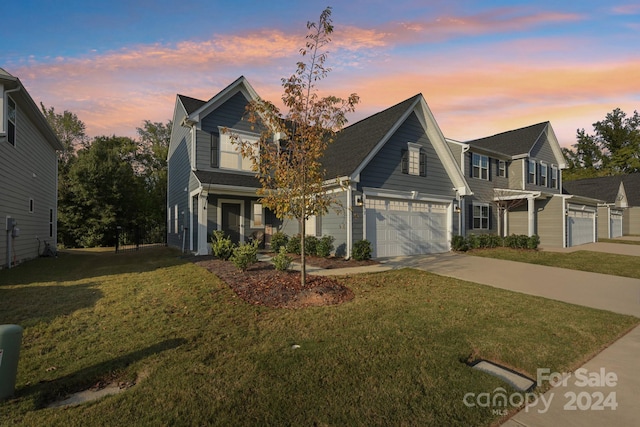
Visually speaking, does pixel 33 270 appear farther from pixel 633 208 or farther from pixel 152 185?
pixel 633 208

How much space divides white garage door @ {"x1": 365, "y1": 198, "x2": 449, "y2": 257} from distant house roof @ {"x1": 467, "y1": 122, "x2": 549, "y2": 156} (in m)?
8.18

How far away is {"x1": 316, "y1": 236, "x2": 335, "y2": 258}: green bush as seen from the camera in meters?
12.2

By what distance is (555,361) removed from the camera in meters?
3.89

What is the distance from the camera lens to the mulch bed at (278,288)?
6.23m

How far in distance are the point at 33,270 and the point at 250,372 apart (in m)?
10.9

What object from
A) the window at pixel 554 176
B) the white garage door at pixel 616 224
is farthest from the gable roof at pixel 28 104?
the white garage door at pixel 616 224

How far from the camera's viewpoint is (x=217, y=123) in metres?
14.1

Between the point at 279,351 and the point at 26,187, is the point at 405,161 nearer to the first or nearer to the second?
the point at 279,351

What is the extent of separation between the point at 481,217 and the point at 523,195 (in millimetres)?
2858

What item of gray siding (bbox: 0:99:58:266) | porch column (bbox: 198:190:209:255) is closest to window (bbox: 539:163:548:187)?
porch column (bbox: 198:190:209:255)

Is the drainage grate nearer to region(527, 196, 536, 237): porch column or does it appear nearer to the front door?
the front door

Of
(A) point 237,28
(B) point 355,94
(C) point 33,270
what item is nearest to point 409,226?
(B) point 355,94

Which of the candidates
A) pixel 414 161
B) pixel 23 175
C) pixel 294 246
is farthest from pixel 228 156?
pixel 414 161

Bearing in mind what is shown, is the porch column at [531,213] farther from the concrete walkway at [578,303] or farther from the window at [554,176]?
the concrete walkway at [578,303]
